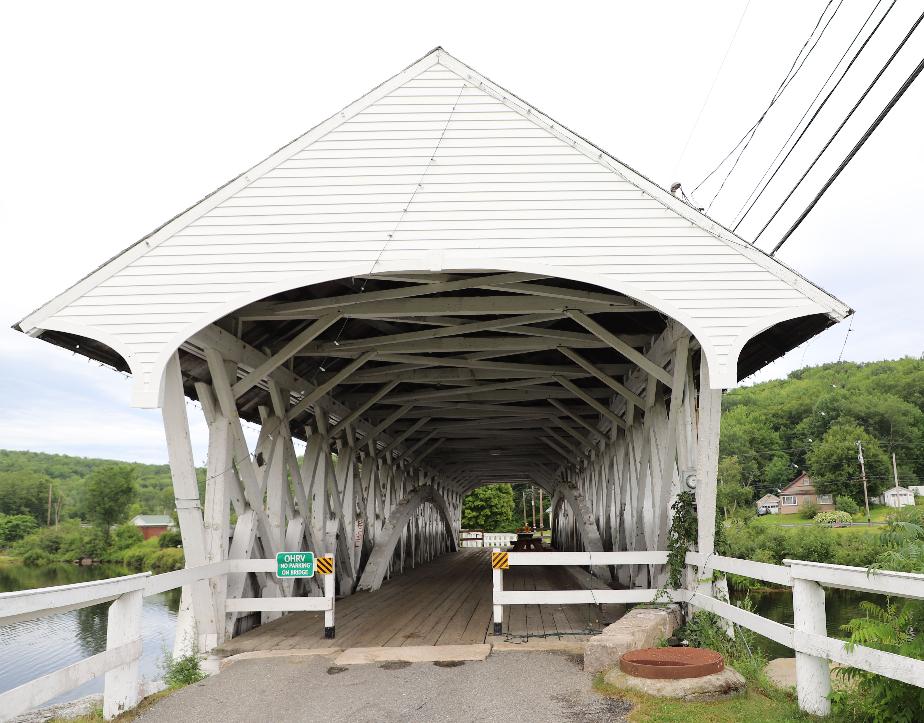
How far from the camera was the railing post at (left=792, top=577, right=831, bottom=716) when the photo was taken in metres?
4.24

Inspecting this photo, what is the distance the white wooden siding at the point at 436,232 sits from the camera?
646 centimetres

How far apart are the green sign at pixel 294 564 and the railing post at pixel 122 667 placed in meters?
2.20

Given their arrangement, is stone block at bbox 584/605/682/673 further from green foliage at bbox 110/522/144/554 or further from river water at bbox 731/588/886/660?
green foliage at bbox 110/522/144/554

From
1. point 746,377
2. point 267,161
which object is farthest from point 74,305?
point 746,377

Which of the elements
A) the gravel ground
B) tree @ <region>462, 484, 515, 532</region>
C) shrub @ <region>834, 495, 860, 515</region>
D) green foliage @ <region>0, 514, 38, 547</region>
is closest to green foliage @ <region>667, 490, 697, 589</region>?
the gravel ground

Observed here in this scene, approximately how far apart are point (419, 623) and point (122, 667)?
4.22 m

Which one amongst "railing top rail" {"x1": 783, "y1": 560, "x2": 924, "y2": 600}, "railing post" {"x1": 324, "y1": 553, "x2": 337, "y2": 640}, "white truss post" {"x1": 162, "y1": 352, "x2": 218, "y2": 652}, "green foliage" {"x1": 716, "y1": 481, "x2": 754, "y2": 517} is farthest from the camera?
"green foliage" {"x1": 716, "y1": 481, "x2": 754, "y2": 517}

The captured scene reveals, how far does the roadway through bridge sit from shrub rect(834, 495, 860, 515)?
5880 centimetres

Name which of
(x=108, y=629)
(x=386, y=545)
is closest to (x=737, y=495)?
(x=386, y=545)

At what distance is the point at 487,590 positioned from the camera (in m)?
13.3

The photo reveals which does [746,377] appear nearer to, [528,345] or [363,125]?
[528,345]

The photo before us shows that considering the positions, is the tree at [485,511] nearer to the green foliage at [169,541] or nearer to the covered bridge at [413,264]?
the green foliage at [169,541]

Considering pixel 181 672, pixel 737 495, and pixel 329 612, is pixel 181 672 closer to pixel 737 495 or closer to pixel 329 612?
pixel 329 612

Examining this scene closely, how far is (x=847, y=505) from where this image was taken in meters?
62.8
